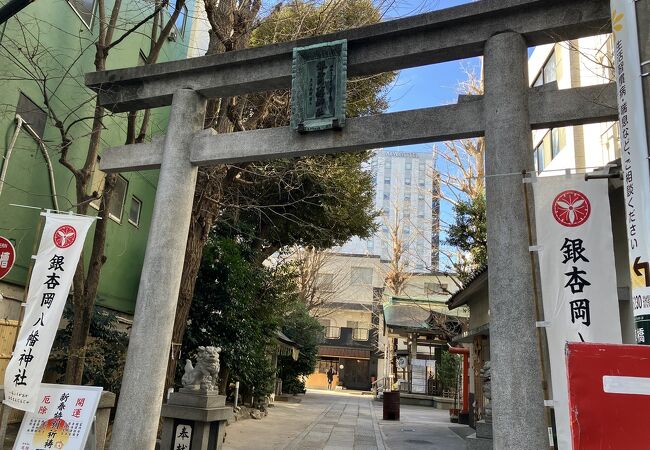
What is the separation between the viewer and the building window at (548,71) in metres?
18.0

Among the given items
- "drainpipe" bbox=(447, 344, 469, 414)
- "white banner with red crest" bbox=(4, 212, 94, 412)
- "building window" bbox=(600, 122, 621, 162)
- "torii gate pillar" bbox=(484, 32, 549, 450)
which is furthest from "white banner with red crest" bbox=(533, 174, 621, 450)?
"drainpipe" bbox=(447, 344, 469, 414)

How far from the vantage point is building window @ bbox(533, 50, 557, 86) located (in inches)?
709

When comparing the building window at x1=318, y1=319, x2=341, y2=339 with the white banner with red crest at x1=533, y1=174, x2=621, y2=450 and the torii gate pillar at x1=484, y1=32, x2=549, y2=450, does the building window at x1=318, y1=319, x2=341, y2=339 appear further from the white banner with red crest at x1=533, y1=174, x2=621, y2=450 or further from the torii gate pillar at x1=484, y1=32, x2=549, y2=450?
the white banner with red crest at x1=533, y1=174, x2=621, y2=450

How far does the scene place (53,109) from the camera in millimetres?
10500

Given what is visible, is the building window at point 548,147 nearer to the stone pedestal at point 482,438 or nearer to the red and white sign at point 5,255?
the stone pedestal at point 482,438

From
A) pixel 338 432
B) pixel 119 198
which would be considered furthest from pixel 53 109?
pixel 338 432

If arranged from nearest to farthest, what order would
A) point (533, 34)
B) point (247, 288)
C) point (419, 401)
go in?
point (533, 34)
point (247, 288)
point (419, 401)

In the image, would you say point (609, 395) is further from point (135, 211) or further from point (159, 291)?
point (135, 211)

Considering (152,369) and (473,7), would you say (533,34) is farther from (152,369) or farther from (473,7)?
(152,369)

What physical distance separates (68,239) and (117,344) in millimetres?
5635

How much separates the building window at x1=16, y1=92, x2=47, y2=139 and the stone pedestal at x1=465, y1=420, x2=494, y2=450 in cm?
1037

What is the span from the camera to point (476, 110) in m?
5.45

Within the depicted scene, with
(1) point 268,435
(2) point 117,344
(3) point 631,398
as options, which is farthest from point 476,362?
(3) point 631,398

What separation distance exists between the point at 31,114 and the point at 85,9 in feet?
10.8
